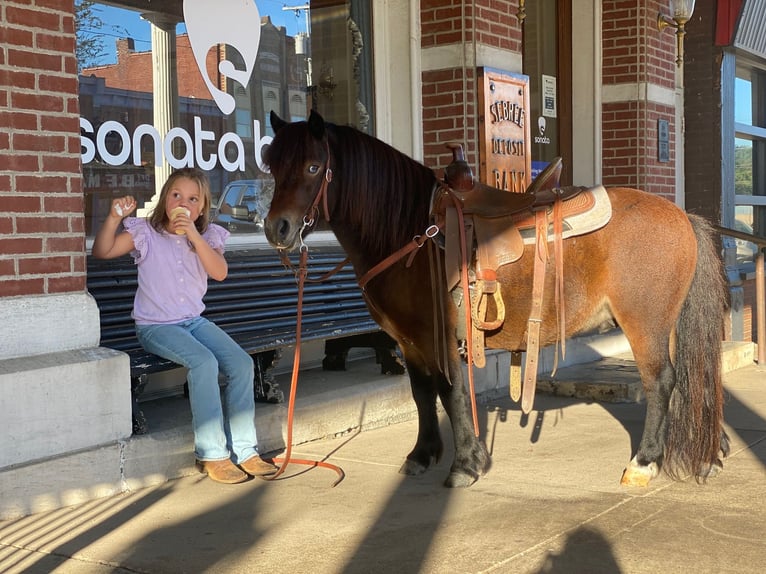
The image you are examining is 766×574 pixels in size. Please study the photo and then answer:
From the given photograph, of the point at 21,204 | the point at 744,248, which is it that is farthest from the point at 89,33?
the point at 744,248

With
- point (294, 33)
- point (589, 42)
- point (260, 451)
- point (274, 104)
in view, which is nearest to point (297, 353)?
point (260, 451)

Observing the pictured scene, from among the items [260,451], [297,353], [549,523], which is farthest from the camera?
[260,451]

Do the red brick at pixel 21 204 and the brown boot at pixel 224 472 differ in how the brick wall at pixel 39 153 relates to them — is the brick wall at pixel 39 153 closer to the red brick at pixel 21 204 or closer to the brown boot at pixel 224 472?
the red brick at pixel 21 204

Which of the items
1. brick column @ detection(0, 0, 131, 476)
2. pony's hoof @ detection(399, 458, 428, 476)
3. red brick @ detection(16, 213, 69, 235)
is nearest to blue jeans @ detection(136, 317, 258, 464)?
brick column @ detection(0, 0, 131, 476)

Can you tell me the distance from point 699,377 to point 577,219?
1032 mm

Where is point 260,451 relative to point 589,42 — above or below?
below

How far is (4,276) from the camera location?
13.8ft

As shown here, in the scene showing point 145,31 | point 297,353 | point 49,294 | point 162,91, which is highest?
point 145,31

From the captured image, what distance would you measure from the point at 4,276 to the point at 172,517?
4.34 feet

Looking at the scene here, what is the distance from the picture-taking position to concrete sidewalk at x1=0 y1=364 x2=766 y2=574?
11.8 ft

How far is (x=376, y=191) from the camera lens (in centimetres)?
452

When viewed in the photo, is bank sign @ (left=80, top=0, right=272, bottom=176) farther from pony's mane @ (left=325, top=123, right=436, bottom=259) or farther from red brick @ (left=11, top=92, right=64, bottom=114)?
pony's mane @ (left=325, top=123, right=436, bottom=259)

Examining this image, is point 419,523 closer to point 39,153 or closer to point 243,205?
point 39,153

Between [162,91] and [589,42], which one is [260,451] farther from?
[589,42]
